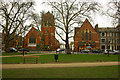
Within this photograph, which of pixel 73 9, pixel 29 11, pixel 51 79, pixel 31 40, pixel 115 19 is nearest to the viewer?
pixel 51 79

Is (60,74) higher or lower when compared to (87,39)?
lower

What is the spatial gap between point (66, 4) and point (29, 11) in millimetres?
10470

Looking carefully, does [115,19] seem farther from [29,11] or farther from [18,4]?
[18,4]

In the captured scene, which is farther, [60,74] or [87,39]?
[87,39]

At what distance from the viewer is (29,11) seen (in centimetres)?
3922

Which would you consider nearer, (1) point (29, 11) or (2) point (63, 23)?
(2) point (63, 23)

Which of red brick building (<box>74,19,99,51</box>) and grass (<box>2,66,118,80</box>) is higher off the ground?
red brick building (<box>74,19,99,51</box>)

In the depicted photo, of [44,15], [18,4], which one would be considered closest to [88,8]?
[44,15]

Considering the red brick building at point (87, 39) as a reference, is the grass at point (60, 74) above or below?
below

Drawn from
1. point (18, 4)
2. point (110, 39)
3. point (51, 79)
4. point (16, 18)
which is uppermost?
point (18, 4)

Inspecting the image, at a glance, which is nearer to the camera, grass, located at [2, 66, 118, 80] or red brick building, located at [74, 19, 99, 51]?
grass, located at [2, 66, 118, 80]

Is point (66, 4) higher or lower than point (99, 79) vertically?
higher

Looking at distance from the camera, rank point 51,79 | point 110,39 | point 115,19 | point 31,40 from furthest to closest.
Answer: point 31,40
point 110,39
point 115,19
point 51,79

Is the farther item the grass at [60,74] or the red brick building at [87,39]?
the red brick building at [87,39]
